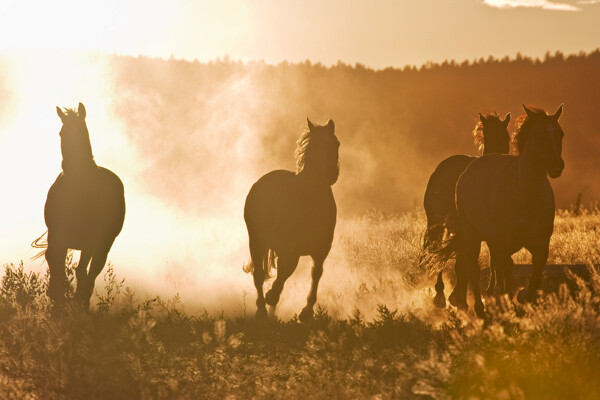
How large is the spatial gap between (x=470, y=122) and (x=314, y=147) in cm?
6554

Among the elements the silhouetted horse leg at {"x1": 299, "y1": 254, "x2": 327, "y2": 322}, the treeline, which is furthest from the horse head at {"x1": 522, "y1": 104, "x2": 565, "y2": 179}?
the treeline

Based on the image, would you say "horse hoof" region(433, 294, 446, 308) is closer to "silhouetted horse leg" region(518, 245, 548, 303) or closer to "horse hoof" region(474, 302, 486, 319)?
"horse hoof" region(474, 302, 486, 319)

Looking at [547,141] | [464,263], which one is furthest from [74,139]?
[547,141]

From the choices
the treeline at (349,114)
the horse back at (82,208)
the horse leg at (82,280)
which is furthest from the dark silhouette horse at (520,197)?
the treeline at (349,114)

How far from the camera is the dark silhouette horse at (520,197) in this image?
8688 mm

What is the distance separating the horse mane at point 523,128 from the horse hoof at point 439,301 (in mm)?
3298

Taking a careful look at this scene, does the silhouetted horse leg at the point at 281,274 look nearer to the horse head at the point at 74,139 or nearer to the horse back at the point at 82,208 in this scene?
the horse back at the point at 82,208

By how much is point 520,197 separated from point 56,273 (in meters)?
5.49

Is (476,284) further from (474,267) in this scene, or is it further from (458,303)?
(458,303)

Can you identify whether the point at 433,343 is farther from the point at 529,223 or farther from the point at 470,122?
the point at 470,122

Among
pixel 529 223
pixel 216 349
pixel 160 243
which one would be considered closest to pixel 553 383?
pixel 529 223

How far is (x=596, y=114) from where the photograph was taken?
233ft

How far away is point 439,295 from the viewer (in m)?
12.3

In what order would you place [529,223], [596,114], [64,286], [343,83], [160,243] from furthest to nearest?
[343,83]
[596,114]
[160,243]
[64,286]
[529,223]
